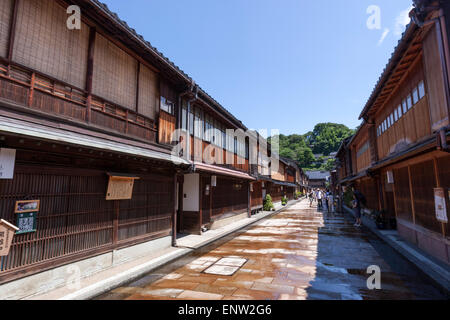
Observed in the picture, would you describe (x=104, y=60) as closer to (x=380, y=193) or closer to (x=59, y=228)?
(x=59, y=228)

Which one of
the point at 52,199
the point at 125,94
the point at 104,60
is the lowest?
the point at 52,199

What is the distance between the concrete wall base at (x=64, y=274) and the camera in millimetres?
4739

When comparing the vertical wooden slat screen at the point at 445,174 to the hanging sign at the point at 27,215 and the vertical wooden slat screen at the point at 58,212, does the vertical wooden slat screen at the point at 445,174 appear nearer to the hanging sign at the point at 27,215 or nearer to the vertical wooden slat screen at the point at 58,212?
the vertical wooden slat screen at the point at 58,212

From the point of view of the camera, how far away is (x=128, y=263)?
24.6 feet

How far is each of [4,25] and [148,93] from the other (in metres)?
4.54

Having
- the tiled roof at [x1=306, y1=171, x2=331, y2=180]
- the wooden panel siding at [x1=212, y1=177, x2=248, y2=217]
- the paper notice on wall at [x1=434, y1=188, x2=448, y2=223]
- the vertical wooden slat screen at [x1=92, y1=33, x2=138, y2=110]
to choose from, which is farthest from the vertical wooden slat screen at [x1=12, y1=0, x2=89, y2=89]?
the tiled roof at [x1=306, y1=171, x2=331, y2=180]

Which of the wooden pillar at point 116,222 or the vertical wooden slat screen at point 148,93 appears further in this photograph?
the vertical wooden slat screen at point 148,93

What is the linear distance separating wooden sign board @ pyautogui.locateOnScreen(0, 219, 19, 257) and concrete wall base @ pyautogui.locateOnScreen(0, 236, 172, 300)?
2.21 feet

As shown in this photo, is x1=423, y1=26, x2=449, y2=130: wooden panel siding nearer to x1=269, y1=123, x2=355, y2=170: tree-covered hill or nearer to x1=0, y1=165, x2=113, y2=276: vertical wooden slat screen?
x1=0, y1=165, x2=113, y2=276: vertical wooden slat screen

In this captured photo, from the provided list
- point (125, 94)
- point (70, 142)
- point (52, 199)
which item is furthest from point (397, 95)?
point (52, 199)

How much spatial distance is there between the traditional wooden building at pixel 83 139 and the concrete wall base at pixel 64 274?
0.03m

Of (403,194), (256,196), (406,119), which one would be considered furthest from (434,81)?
(256,196)

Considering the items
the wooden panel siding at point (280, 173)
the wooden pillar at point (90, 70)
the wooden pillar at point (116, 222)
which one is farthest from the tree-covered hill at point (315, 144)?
the wooden pillar at point (90, 70)

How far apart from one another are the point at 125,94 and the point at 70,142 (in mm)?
3626
